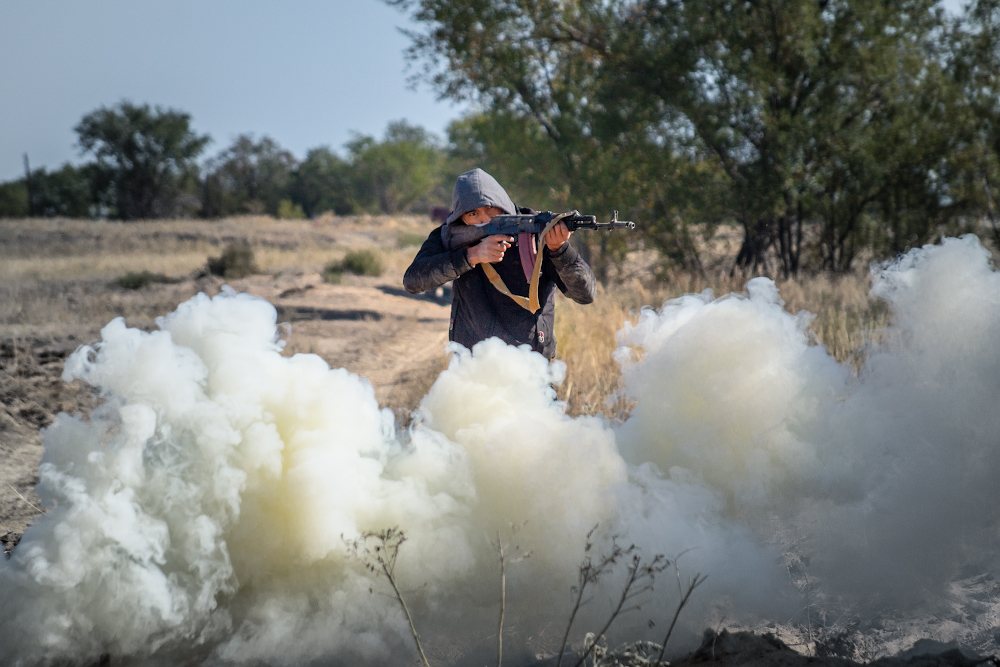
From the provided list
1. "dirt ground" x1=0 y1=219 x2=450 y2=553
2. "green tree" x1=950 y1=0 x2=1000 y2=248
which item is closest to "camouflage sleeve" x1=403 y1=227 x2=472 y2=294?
"dirt ground" x1=0 y1=219 x2=450 y2=553

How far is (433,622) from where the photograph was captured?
91.3 inches

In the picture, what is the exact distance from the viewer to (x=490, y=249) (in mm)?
2840

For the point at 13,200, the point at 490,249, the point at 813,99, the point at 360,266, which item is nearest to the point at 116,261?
the point at 360,266

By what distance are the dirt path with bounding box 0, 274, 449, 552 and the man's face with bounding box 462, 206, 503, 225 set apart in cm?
166

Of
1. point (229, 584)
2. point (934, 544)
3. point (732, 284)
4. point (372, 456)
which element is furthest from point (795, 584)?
point (732, 284)

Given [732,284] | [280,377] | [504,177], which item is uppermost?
[504,177]

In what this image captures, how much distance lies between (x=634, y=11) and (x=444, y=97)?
3.62 m

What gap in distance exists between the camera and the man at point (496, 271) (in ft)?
9.45

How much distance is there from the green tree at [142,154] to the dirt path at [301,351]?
3144cm

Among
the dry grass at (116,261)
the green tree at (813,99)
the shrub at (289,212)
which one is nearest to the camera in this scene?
the green tree at (813,99)

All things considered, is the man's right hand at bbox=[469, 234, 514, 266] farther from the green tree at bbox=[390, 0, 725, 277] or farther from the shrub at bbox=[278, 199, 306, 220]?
the shrub at bbox=[278, 199, 306, 220]

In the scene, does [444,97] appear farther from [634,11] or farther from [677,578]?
[677,578]

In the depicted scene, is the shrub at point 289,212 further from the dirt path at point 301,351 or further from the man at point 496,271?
the man at point 496,271

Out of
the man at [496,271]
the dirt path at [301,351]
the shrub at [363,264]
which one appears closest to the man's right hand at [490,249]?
the man at [496,271]
